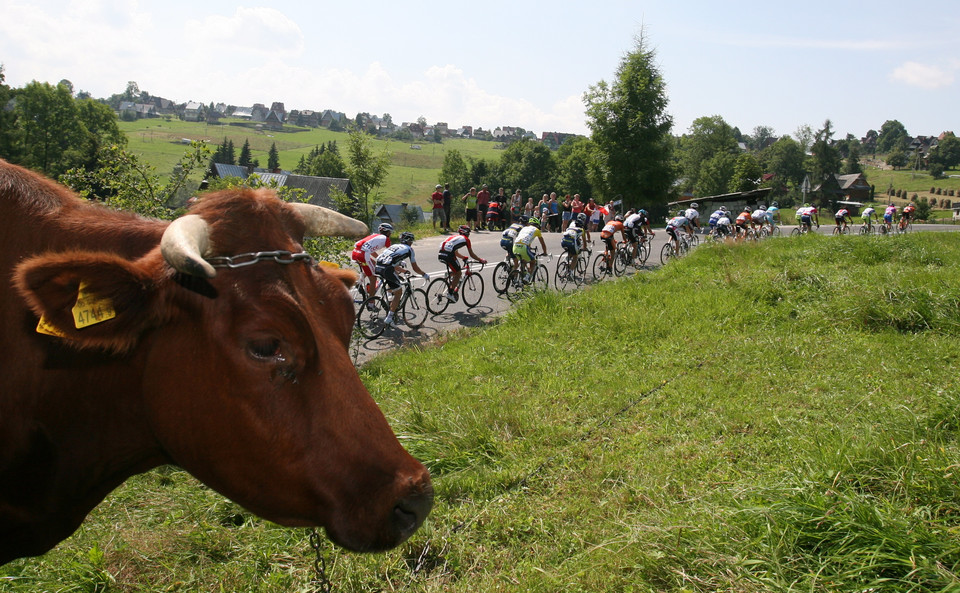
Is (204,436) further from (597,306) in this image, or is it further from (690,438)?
(597,306)

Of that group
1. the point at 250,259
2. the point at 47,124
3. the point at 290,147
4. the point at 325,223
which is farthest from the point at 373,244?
the point at 290,147

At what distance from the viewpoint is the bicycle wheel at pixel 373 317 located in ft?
34.8

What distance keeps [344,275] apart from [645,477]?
2893mm

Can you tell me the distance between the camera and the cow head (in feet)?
6.07

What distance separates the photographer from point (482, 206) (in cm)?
2730

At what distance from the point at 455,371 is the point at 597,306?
3758 mm

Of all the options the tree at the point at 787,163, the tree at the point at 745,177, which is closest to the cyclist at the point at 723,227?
the tree at the point at 745,177

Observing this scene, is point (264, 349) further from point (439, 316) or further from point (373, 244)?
point (439, 316)

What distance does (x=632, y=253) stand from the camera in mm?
18328

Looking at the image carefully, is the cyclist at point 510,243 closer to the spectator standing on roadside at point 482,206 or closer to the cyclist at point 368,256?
the cyclist at point 368,256

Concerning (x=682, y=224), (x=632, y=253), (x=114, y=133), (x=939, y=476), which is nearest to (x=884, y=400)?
(x=939, y=476)

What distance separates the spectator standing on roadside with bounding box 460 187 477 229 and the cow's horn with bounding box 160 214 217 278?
23.3 m

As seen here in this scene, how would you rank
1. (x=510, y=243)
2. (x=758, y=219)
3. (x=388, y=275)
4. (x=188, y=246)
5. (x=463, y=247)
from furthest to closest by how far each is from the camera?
(x=758, y=219)
(x=463, y=247)
(x=510, y=243)
(x=388, y=275)
(x=188, y=246)

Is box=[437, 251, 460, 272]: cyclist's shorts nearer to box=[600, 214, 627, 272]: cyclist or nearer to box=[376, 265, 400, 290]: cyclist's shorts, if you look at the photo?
box=[376, 265, 400, 290]: cyclist's shorts
